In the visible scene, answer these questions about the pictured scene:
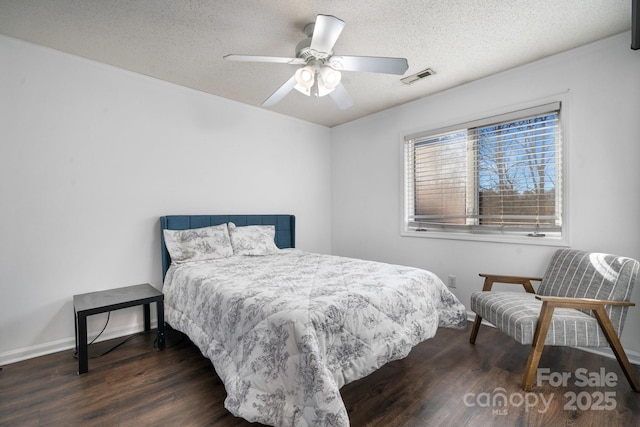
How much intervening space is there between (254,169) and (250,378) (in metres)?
2.79

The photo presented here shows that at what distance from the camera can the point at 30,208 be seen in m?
2.44

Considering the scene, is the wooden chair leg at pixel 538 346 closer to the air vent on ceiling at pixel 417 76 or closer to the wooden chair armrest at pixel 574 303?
the wooden chair armrest at pixel 574 303

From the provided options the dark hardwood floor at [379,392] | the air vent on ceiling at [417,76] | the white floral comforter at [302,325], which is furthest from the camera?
the air vent on ceiling at [417,76]

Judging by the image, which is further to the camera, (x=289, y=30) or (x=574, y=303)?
(x=289, y=30)

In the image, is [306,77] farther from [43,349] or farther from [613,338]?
[43,349]

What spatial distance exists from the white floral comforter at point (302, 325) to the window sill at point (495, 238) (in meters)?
1.01

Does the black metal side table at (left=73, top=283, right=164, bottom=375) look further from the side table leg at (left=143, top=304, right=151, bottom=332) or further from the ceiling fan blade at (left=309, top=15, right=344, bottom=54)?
the ceiling fan blade at (left=309, top=15, right=344, bottom=54)

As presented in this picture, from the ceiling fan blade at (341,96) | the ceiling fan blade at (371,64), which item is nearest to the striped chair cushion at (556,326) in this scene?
the ceiling fan blade at (371,64)

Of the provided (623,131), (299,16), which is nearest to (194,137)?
(299,16)

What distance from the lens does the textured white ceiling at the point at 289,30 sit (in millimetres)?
2002

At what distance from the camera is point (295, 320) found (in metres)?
1.50

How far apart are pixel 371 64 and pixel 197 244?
227cm

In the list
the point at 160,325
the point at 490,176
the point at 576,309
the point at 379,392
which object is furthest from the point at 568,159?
the point at 160,325

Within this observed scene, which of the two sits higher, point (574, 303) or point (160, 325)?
point (574, 303)
